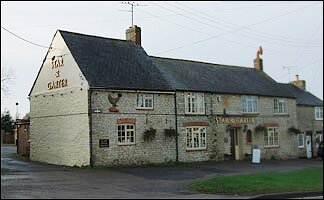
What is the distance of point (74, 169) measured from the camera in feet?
86.5

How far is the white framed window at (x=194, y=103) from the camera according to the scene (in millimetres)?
32688

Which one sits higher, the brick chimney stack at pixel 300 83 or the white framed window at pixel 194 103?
the brick chimney stack at pixel 300 83

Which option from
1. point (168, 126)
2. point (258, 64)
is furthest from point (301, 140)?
point (168, 126)

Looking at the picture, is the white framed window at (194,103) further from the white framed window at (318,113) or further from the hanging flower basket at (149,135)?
the white framed window at (318,113)

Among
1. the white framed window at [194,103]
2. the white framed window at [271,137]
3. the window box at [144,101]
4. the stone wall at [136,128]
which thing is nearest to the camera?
the stone wall at [136,128]

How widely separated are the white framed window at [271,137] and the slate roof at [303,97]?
19.4ft

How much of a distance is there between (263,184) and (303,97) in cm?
3001

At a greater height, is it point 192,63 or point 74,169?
point 192,63

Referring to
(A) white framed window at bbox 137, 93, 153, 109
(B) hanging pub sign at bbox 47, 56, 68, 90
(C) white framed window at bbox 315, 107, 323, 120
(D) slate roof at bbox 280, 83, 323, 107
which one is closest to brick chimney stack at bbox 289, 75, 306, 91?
(D) slate roof at bbox 280, 83, 323, 107

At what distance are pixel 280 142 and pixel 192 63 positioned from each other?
1023cm

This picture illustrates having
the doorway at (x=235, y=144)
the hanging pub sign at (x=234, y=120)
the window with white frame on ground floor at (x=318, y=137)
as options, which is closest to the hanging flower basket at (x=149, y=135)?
the hanging pub sign at (x=234, y=120)

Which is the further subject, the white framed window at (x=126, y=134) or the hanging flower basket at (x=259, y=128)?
the hanging flower basket at (x=259, y=128)

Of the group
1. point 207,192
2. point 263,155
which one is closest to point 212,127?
point 263,155

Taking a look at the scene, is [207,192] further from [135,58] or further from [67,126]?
[135,58]
